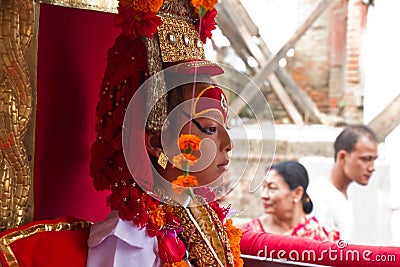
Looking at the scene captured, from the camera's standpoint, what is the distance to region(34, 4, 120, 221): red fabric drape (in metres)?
1.41

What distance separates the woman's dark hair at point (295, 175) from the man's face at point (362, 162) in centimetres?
26

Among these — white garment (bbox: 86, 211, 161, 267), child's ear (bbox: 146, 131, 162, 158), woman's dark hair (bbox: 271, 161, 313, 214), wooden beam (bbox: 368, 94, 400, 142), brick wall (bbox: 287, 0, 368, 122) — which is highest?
brick wall (bbox: 287, 0, 368, 122)

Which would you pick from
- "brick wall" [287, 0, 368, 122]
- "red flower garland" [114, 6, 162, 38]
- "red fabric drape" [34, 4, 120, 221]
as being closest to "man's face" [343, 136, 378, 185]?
"brick wall" [287, 0, 368, 122]

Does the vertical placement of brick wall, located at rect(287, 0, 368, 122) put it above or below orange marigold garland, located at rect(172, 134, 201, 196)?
above

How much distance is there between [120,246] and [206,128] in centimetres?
28

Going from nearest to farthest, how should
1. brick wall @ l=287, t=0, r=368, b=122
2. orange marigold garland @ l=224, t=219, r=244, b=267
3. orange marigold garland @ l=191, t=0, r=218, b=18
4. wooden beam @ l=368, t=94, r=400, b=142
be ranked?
orange marigold garland @ l=191, t=0, r=218, b=18
orange marigold garland @ l=224, t=219, r=244, b=267
wooden beam @ l=368, t=94, r=400, b=142
brick wall @ l=287, t=0, r=368, b=122

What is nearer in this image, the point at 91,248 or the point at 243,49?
the point at 91,248

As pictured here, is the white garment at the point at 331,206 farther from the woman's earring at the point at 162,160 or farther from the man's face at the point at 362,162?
the woman's earring at the point at 162,160

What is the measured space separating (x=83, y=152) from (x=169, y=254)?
13.4 inches

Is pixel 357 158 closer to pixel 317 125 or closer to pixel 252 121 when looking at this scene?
pixel 317 125

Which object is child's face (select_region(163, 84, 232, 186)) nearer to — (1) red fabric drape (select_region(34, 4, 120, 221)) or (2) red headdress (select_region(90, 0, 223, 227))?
(2) red headdress (select_region(90, 0, 223, 227))

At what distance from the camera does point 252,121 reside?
137 cm

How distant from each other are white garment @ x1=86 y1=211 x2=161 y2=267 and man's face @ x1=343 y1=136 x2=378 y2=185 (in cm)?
275

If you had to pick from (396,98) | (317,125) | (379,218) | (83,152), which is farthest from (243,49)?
(83,152)
